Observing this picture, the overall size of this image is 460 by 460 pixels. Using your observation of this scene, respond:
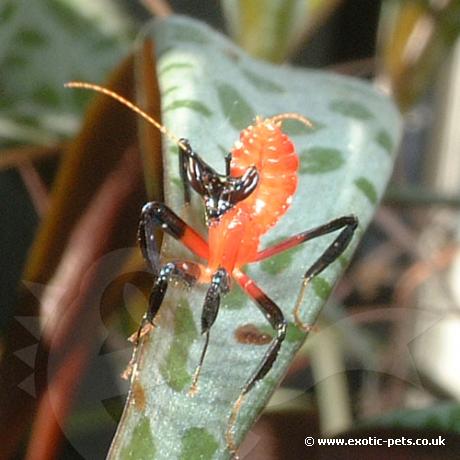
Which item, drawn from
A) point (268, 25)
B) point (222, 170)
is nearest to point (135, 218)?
point (222, 170)

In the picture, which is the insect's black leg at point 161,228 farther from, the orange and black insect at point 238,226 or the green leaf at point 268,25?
the green leaf at point 268,25

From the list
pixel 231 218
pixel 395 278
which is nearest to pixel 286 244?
pixel 231 218

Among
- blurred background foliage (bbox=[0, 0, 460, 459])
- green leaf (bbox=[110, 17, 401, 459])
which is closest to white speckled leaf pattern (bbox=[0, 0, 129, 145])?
blurred background foliage (bbox=[0, 0, 460, 459])

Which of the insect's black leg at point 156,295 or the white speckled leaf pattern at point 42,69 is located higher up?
the white speckled leaf pattern at point 42,69

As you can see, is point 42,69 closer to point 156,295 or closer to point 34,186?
point 34,186

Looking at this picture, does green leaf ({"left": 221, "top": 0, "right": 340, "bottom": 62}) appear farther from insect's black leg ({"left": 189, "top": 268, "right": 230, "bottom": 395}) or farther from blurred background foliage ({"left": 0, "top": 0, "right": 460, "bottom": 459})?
insect's black leg ({"left": 189, "top": 268, "right": 230, "bottom": 395})

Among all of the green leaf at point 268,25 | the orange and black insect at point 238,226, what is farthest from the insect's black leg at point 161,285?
the green leaf at point 268,25

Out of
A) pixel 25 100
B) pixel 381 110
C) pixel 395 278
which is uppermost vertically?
pixel 395 278

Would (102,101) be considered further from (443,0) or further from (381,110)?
(443,0)
